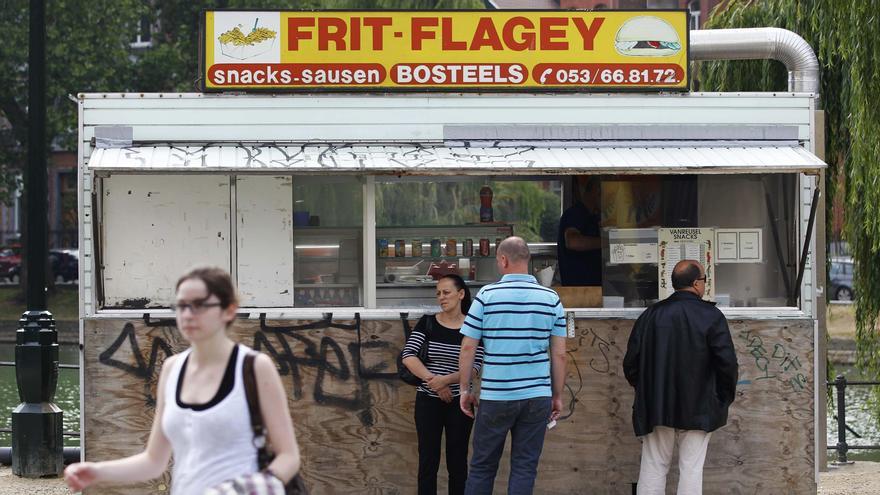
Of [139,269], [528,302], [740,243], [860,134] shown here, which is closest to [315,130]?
[139,269]

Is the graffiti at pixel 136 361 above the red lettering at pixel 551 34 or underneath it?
underneath

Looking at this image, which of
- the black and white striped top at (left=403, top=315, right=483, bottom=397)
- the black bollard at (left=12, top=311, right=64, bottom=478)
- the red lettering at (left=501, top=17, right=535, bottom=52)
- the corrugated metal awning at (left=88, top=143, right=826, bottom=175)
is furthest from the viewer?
the black bollard at (left=12, top=311, right=64, bottom=478)

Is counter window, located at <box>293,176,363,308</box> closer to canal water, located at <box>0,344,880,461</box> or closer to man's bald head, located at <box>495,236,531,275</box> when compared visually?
man's bald head, located at <box>495,236,531,275</box>

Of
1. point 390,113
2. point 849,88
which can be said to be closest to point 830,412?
point 849,88

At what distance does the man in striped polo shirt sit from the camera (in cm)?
798

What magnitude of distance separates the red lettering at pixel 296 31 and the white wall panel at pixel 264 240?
97cm

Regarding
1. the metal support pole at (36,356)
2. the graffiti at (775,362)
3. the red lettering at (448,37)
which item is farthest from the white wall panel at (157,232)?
the graffiti at (775,362)

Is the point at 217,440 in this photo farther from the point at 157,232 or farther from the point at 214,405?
the point at 157,232

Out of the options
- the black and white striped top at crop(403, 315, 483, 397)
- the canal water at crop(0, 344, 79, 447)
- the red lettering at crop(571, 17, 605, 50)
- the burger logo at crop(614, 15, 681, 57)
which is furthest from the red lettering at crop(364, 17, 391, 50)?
the canal water at crop(0, 344, 79, 447)

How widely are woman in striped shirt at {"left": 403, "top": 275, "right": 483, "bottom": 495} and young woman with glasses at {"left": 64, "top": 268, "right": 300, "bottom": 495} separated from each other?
12.8ft

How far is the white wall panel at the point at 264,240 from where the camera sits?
9.39 meters

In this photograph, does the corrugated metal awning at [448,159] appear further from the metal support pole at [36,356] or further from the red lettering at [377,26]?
the metal support pole at [36,356]

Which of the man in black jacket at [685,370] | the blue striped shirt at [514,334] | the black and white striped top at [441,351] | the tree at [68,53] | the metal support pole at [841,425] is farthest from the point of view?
the tree at [68,53]

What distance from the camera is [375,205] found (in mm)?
9930
